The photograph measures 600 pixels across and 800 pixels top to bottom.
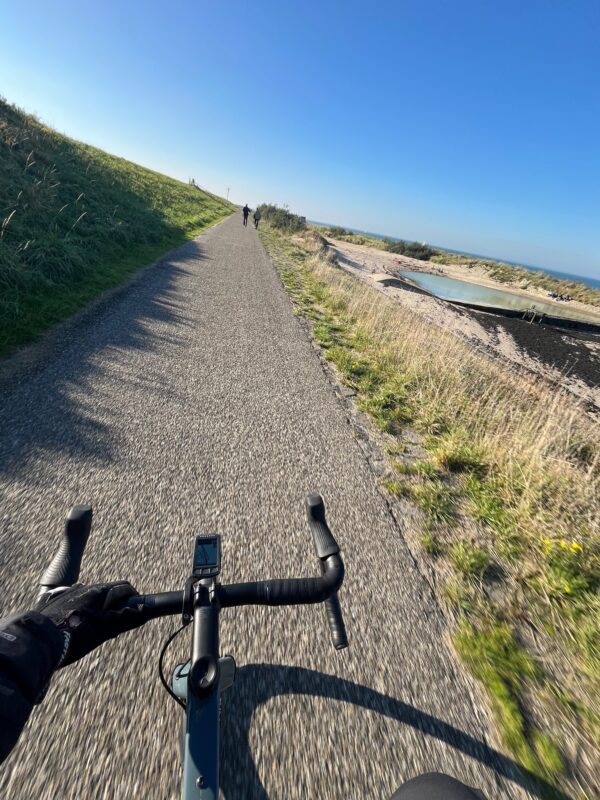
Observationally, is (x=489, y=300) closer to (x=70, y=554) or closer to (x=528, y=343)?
(x=528, y=343)

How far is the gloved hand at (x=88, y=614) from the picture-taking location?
1.19 metres

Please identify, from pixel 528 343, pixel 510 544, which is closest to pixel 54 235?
pixel 510 544

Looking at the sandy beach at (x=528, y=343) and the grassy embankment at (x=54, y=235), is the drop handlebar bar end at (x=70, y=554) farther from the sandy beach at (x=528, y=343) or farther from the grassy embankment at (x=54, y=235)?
the sandy beach at (x=528, y=343)

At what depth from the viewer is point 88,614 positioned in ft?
4.16

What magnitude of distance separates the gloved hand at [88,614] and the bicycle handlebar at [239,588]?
0.17 ft

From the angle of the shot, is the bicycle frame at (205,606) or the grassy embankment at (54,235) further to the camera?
the grassy embankment at (54,235)

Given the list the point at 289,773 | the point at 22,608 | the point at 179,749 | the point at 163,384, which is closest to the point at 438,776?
the point at 289,773

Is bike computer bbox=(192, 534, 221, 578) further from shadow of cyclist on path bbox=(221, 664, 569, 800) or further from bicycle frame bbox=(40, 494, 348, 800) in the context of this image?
shadow of cyclist on path bbox=(221, 664, 569, 800)

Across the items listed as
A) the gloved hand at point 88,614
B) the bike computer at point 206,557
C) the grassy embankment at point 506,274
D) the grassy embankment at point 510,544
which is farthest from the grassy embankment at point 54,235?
the grassy embankment at point 506,274

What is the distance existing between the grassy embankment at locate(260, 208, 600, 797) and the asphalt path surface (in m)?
0.28

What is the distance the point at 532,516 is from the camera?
344 centimetres

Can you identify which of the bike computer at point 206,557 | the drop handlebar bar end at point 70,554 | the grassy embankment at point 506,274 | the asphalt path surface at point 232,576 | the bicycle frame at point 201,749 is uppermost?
the grassy embankment at point 506,274

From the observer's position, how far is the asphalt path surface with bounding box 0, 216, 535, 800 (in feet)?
5.29

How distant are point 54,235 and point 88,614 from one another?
9.97 m
